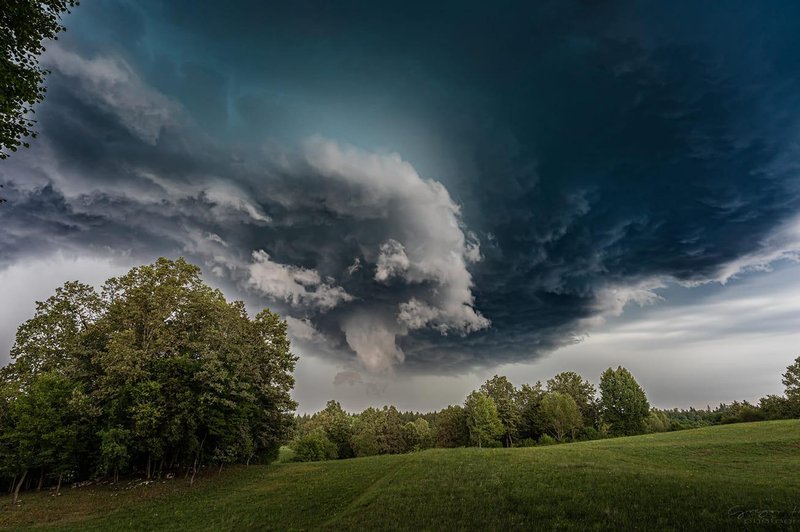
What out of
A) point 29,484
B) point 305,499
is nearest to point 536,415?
point 305,499

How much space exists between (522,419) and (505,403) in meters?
7.06

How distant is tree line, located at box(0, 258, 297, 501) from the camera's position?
1309 inches

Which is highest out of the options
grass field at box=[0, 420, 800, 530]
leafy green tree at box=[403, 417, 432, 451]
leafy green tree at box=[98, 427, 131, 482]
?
leafy green tree at box=[98, 427, 131, 482]

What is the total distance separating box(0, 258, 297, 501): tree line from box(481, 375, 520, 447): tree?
59.8 meters

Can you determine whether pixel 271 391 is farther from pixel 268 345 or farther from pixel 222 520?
pixel 222 520

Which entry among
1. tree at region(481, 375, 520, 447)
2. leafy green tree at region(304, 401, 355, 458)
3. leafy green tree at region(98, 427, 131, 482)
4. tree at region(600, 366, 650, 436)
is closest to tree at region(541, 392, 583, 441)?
tree at region(481, 375, 520, 447)

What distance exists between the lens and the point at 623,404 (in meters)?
89.6

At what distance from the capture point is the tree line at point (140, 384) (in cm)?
3325

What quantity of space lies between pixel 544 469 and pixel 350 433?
8323 centimetres

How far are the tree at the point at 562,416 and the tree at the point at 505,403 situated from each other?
26.2 feet

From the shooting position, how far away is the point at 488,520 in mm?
14297

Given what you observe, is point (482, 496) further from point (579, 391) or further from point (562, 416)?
point (579, 391)

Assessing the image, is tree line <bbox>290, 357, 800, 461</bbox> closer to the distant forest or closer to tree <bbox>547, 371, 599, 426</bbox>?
tree <bbox>547, 371, 599, 426</bbox>

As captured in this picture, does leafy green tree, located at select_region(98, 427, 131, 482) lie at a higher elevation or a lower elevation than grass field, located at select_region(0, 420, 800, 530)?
higher
